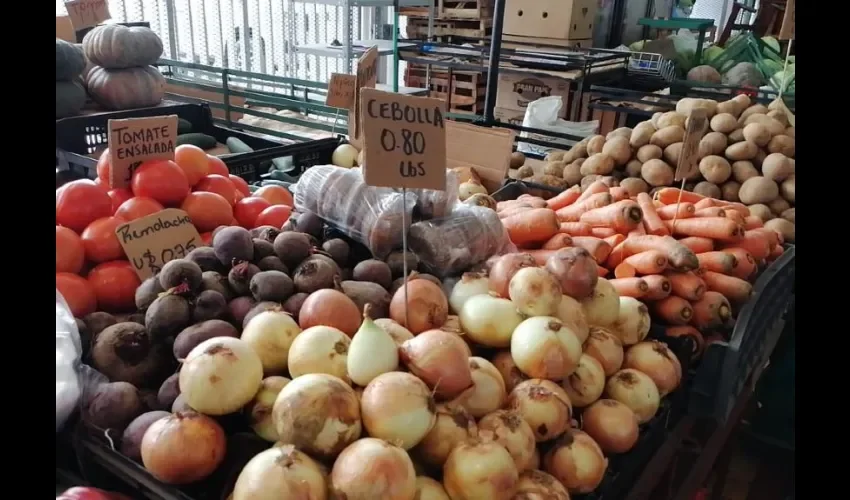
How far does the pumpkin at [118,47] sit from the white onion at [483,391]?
10.1ft

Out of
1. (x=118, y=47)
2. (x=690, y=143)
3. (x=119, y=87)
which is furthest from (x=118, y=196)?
(x=118, y=47)

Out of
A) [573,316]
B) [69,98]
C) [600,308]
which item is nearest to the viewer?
[573,316]

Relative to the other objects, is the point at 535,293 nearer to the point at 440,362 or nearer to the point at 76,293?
A: the point at 440,362

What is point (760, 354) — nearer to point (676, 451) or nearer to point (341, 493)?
point (676, 451)

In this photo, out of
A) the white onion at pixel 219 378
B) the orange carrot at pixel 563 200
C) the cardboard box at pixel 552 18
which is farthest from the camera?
the cardboard box at pixel 552 18

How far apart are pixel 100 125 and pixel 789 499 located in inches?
129

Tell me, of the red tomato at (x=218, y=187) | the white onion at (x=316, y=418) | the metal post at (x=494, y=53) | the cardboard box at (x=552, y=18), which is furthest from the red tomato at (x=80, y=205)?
the cardboard box at (x=552, y=18)

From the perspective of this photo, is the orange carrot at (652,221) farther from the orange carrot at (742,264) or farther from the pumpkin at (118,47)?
the pumpkin at (118,47)

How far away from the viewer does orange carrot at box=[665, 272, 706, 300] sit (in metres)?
1.70

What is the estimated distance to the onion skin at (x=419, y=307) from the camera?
1.24 m

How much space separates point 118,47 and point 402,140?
111 inches

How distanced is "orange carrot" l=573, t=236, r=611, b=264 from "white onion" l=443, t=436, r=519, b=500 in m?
1.01

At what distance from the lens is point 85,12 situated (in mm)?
3535

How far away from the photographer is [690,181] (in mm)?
2855
